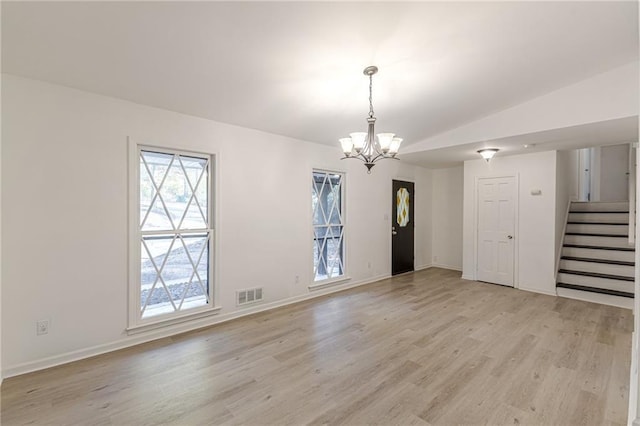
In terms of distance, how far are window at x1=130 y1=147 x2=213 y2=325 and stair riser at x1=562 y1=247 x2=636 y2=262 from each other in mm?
5966

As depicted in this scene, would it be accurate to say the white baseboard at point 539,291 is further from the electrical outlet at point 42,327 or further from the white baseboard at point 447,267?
the electrical outlet at point 42,327

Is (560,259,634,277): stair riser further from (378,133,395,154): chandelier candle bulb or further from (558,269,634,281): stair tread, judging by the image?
(378,133,395,154): chandelier candle bulb

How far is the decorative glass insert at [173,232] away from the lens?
314cm

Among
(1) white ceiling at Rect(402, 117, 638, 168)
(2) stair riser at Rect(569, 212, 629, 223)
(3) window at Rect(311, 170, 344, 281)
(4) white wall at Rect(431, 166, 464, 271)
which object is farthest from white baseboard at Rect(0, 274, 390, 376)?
(2) stair riser at Rect(569, 212, 629, 223)

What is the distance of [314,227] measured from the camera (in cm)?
466

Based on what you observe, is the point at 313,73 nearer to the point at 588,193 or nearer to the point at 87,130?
the point at 87,130

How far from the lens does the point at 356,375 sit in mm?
2447

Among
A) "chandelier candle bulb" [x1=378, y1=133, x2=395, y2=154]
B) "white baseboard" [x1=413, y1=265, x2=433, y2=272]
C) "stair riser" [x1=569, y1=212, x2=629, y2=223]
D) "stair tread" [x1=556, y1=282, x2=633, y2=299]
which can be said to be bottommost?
"white baseboard" [x1=413, y1=265, x2=433, y2=272]

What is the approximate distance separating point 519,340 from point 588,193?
250 inches

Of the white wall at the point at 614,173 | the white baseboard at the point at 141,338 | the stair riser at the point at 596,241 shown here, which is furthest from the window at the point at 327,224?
the white wall at the point at 614,173

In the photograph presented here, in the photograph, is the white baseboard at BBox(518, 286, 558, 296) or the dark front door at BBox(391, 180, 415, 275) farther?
the dark front door at BBox(391, 180, 415, 275)

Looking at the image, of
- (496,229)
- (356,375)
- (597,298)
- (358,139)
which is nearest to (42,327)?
(356,375)

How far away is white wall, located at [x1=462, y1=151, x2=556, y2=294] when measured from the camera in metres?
4.84

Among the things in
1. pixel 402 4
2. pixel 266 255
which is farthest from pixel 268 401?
pixel 402 4
